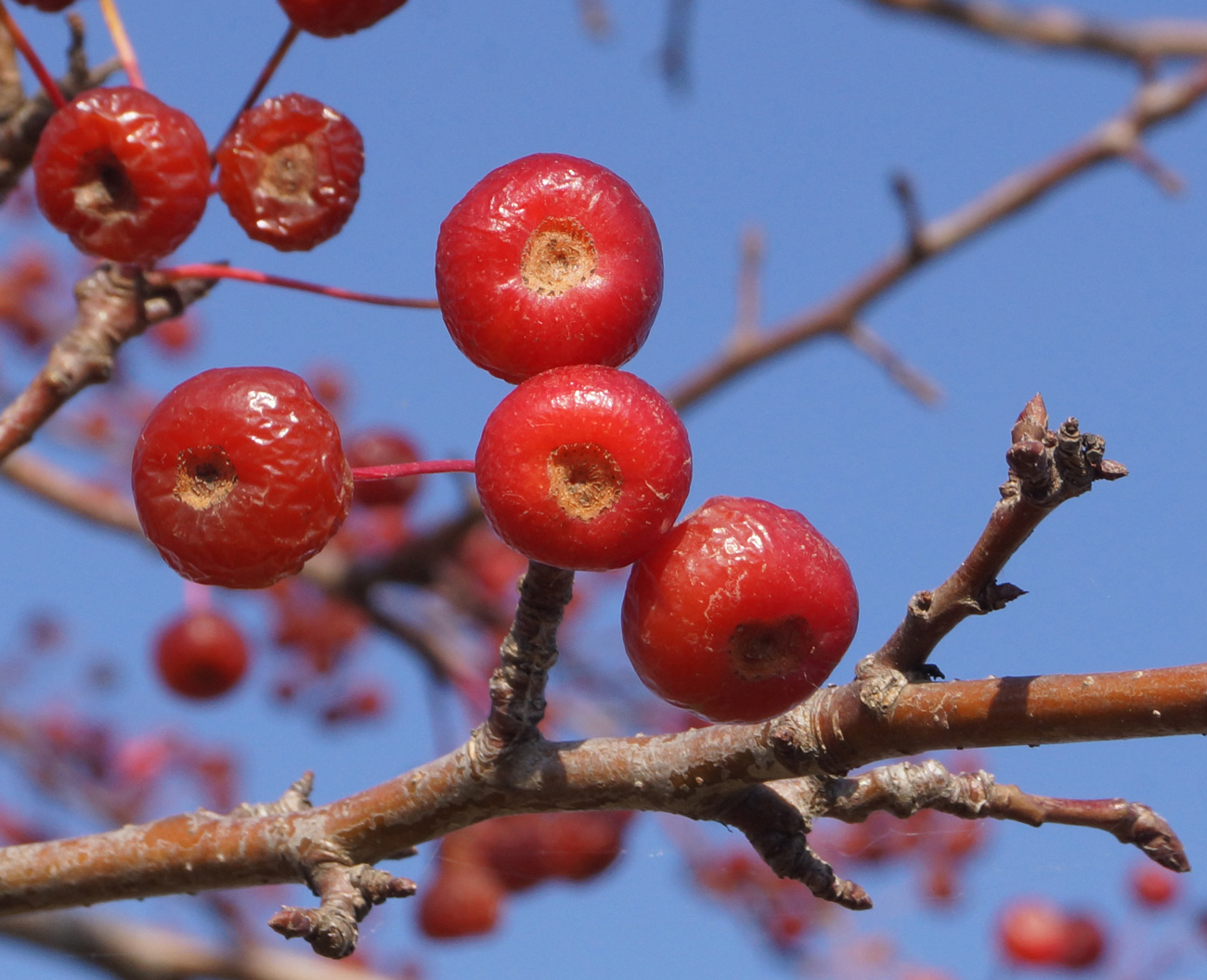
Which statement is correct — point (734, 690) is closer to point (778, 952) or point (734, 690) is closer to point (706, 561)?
point (706, 561)

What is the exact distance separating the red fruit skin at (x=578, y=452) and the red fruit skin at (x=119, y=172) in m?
0.68

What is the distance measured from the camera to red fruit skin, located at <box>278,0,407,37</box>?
184 centimetres

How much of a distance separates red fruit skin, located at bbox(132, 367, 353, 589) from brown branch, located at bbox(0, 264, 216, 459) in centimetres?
55

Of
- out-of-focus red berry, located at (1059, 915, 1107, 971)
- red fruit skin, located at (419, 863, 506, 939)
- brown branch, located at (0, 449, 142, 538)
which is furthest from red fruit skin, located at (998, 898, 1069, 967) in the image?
brown branch, located at (0, 449, 142, 538)

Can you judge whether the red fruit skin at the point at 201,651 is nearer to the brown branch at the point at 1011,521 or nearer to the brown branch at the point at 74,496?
the brown branch at the point at 74,496

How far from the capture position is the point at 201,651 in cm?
407

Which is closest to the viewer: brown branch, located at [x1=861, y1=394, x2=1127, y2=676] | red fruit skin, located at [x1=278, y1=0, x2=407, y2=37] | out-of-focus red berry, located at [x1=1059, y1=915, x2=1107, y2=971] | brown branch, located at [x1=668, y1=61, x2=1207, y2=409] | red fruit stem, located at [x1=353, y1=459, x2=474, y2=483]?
brown branch, located at [x1=861, y1=394, x2=1127, y2=676]

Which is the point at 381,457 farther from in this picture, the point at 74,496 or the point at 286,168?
the point at 286,168

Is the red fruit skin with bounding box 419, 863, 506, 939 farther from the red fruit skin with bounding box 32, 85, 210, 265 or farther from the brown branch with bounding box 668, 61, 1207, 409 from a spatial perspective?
the red fruit skin with bounding box 32, 85, 210, 265

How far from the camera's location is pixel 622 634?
1.48m

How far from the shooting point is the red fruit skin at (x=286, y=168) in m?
1.80

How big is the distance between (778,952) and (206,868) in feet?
14.5

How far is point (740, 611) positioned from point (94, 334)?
1180 mm

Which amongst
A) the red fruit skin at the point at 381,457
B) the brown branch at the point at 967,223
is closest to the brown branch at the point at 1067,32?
the brown branch at the point at 967,223
